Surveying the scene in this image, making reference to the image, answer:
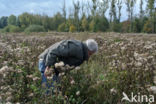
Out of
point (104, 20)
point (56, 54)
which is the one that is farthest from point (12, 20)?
point (56, 54)

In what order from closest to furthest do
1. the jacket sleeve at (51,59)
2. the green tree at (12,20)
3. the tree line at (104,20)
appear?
1. the jacket sleeve at (51,59)
2. the tree line at (104,20)
3. the green tree at (12,20)

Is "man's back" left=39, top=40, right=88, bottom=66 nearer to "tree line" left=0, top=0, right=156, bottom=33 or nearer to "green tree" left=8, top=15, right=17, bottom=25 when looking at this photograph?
"tree line" left=0, top=0, right=156, bottom=33

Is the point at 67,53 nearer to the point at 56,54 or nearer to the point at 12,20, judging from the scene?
the point at 56,54

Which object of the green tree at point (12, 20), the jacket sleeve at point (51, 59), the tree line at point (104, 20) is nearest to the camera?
the jacket sleeve at point (51, 59)

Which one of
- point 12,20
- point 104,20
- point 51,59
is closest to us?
point 51,59

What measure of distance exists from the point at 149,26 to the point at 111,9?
11307mm

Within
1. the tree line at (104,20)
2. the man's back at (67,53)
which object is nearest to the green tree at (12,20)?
the tree line at (104,20)

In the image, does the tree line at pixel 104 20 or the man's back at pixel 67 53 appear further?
the tree line at pixel 104 20

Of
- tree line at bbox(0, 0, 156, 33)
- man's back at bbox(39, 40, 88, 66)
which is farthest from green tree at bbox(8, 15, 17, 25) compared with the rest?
man's back at bbox(39, 40, 88, 66)

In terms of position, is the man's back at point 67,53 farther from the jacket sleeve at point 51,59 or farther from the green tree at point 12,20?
the green tree at point 12,20

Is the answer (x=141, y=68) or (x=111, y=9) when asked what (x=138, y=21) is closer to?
(x=111, y=9)

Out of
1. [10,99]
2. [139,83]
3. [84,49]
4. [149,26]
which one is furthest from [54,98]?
[149,26]

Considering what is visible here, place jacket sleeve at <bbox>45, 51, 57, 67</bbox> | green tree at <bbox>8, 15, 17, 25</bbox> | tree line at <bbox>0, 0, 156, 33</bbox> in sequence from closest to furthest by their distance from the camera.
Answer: jacket sleeve at <bbox>45, 51, 57, 67</bbox>, tree line at <bbox>0, 0, 156, 33</bbox>, green tree at <bbox>8, 15, 17, 25</bbox>

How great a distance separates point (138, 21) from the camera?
51.3 meters
